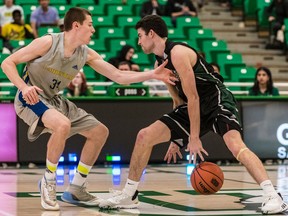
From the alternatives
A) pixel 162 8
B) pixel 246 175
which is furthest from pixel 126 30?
pixel 246 175

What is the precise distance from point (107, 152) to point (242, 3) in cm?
877

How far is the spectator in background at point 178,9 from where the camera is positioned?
20.5m

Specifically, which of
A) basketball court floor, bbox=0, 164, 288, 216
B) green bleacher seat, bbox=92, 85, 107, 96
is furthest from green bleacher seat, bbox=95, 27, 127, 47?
basketball court floor, bbox=0, 164, 288, 216

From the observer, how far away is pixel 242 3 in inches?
885

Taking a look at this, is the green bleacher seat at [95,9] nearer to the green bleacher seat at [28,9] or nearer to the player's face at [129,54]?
the green bleacher seat at [28,9]

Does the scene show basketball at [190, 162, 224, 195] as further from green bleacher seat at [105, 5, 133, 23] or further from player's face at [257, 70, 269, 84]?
green bleacher seat at [105, 5, 133, 23]

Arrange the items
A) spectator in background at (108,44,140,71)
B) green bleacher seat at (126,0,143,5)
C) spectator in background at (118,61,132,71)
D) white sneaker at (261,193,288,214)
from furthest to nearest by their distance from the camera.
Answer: green bleacher seat at (126,0,143,5)
spectator in background at (108,44,140,71)
spectator in background at (118,61,132,71)
white sneaker at (261,193,288,214)

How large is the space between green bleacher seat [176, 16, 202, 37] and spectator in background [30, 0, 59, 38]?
8.96 ft

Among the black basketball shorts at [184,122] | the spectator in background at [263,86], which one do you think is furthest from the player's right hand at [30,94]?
the spectator in background at [263,86]

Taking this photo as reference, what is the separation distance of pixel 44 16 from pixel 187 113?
32.2 feet

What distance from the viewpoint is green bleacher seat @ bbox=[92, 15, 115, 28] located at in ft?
63.2

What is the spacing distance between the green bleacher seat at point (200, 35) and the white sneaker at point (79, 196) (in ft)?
32.2

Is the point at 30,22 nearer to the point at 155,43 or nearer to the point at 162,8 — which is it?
the point at 162,8

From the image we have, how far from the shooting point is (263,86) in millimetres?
15758
